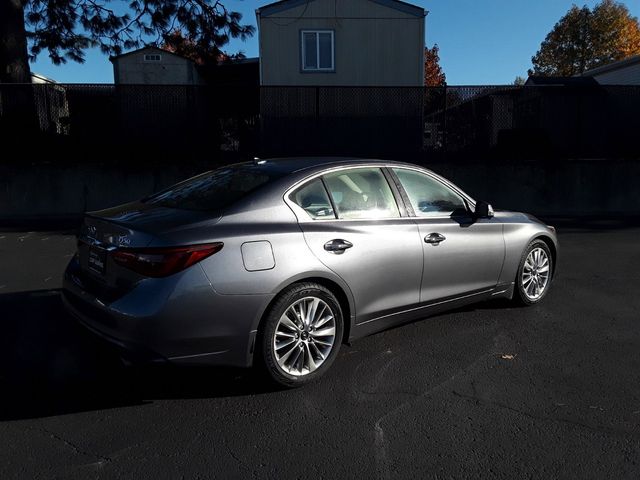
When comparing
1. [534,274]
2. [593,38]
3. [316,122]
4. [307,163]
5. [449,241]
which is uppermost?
[593,38]

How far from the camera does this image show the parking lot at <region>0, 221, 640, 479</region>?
2.73m

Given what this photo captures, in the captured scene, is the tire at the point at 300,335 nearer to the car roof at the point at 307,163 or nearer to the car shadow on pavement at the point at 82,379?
the car shadow on pavement at the point at 82,379

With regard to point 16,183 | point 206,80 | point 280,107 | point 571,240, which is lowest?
point 571,240

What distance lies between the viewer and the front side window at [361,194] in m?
3.96

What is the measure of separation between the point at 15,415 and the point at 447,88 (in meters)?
12.2

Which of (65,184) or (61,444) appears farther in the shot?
(65,184)

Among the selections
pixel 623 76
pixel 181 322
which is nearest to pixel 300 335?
pixel 181 322

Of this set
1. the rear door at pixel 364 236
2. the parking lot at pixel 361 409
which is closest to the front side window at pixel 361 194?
the rear door at pixel 364 236

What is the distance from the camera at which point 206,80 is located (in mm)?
24141

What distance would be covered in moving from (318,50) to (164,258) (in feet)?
60.0

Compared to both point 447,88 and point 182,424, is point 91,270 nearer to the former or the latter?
A: point 182,424

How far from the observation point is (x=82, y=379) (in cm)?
367

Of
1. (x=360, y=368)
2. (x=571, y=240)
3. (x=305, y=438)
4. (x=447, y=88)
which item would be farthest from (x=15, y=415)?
(x=447, y=88)

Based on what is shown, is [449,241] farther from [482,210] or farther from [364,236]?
[364,236]
